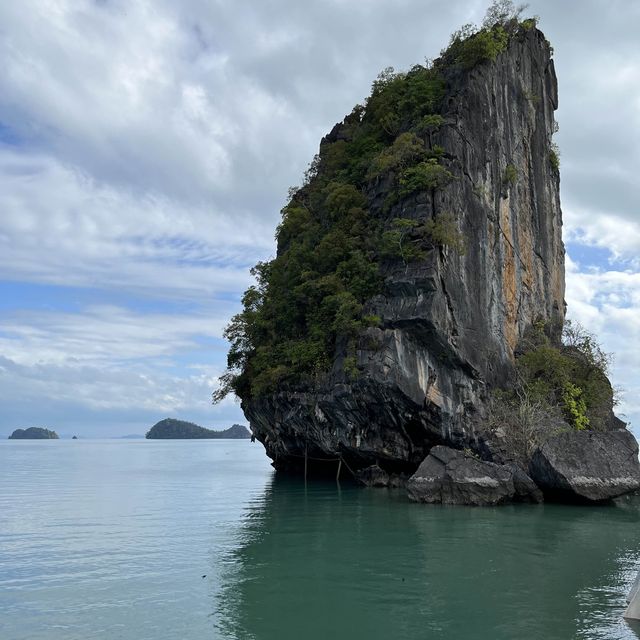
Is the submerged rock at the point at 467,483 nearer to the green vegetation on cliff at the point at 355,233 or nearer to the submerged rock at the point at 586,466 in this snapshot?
the submerged rock at the point at 586,466

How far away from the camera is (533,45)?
38.5 m

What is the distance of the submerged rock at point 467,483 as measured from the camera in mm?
22859

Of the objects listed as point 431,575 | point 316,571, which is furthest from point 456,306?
point 316,571

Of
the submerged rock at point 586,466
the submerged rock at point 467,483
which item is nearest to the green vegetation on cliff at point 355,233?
the submerged rock at point 467,483

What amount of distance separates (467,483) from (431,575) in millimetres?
10605

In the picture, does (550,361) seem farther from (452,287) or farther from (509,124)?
(509,124)

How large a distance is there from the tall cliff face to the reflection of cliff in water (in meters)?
6.46

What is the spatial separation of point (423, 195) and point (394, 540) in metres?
17.5

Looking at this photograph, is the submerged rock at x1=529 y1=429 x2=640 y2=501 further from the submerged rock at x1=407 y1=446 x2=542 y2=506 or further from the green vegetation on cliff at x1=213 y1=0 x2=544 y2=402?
the green vegetation on cliff at x1=213 y1=0 x2=544 y2=402

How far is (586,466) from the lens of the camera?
898 inches

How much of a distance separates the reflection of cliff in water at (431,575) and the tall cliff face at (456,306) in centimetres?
646

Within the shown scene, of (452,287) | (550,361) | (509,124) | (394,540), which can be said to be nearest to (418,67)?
(509,124)

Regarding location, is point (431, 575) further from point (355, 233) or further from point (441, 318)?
point (355, 233)

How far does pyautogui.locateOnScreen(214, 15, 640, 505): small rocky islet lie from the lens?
1021 inches
